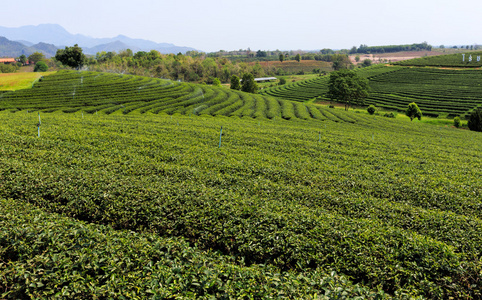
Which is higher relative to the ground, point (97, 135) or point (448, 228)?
point (97, 135)

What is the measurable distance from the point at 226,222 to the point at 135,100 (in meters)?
47.4

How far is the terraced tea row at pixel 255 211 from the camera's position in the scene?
5.51 metres

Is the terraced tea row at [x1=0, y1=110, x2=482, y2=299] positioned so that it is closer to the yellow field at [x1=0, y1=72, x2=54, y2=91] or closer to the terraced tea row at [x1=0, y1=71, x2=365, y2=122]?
the terraced tea row at [x1=0, y1=71, x2=365, y2=122]

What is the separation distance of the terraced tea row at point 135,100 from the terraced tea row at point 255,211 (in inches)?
1228

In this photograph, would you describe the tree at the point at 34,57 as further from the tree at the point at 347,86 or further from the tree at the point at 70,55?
the tree at the point at 347,86

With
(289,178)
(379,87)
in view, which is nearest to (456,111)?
(379,87)

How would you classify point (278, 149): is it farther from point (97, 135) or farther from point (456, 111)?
point (456, 111)

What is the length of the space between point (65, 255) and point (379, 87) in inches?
4315

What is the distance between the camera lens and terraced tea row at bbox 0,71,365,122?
145ft

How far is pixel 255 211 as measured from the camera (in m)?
7.67

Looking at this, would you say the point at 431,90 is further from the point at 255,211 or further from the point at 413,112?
the point at 255,211

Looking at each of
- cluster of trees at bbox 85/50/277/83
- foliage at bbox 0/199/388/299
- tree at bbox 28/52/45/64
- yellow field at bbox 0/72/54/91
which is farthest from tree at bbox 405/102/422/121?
tree at bbox 28/52/45/64

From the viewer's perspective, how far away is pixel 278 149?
55.6ft

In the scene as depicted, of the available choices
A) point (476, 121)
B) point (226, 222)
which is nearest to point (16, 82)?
point (226, 222)
